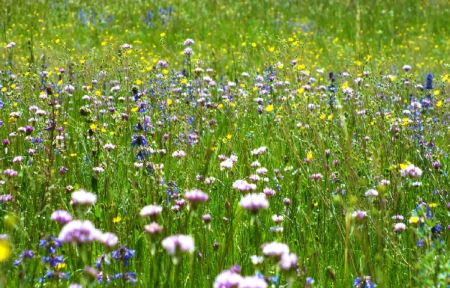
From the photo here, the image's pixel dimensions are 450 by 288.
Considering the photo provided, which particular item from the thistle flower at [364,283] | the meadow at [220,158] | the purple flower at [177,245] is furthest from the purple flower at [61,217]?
the thistle flower at [364,283]

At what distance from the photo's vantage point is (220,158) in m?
2.53

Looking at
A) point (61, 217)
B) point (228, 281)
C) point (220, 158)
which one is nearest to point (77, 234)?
point (61, 217)

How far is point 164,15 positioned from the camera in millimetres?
9750

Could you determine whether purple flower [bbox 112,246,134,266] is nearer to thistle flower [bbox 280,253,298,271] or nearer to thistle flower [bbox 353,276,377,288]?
thistle flower [bbox 280,253,298,271]

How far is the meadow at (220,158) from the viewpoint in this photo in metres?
1.64

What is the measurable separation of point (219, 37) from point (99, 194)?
6304 mm

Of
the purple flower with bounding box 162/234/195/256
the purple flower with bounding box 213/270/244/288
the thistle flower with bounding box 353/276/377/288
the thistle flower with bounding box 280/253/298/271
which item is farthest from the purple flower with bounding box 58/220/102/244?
the thistle flower with bounding box 353/276/377/288

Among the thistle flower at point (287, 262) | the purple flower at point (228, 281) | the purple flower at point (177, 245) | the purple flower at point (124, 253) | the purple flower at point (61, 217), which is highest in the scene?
the purple flower at point (61, 217)

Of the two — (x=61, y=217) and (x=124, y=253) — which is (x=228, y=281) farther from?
(x=124, y=253)

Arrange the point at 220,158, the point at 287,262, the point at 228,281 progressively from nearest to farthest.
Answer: the point at 228,281, the point at 287,262, the point at 220,158

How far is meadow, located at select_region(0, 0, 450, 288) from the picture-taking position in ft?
5.39

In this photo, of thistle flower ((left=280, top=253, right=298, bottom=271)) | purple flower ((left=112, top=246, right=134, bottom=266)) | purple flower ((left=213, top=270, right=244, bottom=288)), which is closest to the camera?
purple flower ((left=213, top=270, right=244, bottom=288))

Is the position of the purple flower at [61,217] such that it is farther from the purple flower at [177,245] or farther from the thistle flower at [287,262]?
the thistle flower at [287,262]

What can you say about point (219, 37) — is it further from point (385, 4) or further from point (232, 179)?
point (232, 179)
